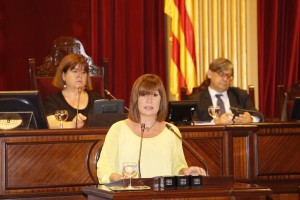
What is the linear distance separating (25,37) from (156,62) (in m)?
1.34

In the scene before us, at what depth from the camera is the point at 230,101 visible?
608cm

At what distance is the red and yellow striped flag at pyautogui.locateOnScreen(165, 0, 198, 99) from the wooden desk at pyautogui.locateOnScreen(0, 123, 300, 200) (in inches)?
81.8

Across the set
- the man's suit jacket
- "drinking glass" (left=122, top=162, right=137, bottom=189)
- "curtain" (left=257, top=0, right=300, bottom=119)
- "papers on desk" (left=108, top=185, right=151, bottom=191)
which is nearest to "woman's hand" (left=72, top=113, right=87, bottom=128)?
the man's suit jacket

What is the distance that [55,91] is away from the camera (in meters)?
5.96

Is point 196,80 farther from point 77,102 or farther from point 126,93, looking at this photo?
point 77,102

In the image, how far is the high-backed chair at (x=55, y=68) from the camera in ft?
19.6

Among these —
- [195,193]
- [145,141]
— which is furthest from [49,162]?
[195,193]

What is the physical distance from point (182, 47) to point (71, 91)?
1800 mm

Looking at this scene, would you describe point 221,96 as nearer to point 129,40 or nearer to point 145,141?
point 129,40

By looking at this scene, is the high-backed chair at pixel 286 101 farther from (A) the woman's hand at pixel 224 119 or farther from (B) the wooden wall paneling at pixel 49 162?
(B) the wooden wall paneling at pixel 49 162

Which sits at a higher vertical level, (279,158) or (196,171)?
(196,171)

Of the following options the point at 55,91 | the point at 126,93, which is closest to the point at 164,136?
the point at 55,91

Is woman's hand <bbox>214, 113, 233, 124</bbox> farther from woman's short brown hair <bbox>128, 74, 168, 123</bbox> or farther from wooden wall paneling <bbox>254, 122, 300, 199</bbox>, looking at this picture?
woman's short brown hair <bbox>128, 74, 168, 123</bbox>

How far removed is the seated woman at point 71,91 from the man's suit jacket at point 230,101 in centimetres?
86
